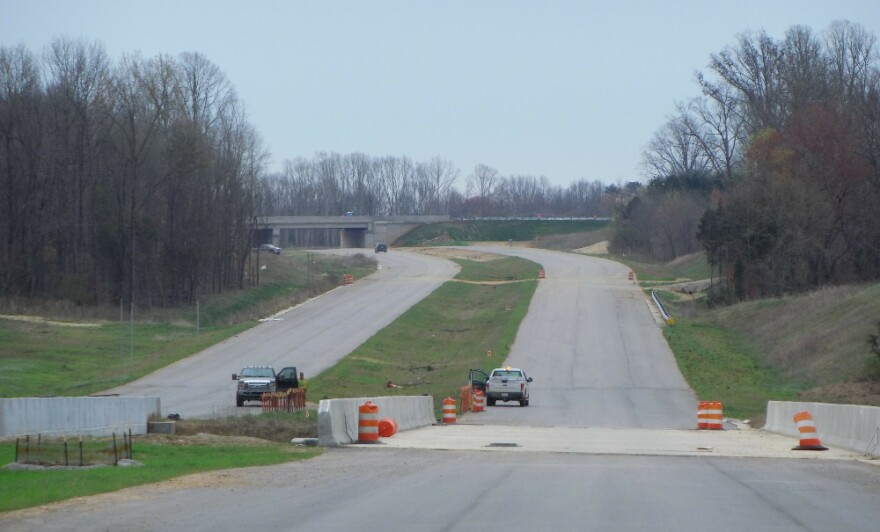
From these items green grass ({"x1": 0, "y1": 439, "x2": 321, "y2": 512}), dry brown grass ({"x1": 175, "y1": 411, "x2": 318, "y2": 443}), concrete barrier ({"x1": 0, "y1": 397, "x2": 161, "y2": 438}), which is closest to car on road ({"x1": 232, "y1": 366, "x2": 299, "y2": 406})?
dry brown grass ({"x1": 175, "y1": 411, "x2": 318, "y2": 443})

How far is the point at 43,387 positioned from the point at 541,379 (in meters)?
21.8

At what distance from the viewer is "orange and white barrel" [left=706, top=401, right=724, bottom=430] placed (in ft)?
104

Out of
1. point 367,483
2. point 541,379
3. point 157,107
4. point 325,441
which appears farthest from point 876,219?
point 367,483

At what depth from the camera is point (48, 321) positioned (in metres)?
68.3

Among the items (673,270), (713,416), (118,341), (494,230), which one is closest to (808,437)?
(713,416)

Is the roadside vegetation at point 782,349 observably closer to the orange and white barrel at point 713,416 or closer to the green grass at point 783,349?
the green grass at point 783,349

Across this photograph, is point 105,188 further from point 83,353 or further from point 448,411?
point 448,411

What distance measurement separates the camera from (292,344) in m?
59.7

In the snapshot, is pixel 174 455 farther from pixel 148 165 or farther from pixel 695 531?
pixel 148 165

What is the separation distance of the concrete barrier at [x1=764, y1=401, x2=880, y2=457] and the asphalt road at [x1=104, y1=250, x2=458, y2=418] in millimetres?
16153

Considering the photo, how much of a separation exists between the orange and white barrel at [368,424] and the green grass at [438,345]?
1540 centimetres

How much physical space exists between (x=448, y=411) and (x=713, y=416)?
785 cm

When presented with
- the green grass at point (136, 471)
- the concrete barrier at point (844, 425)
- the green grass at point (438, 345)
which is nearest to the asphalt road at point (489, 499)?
the green grass at point (136, 471)

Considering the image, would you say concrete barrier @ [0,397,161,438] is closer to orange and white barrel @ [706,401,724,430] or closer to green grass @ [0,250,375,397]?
orange and white barrel @ [706,401,724,430]
